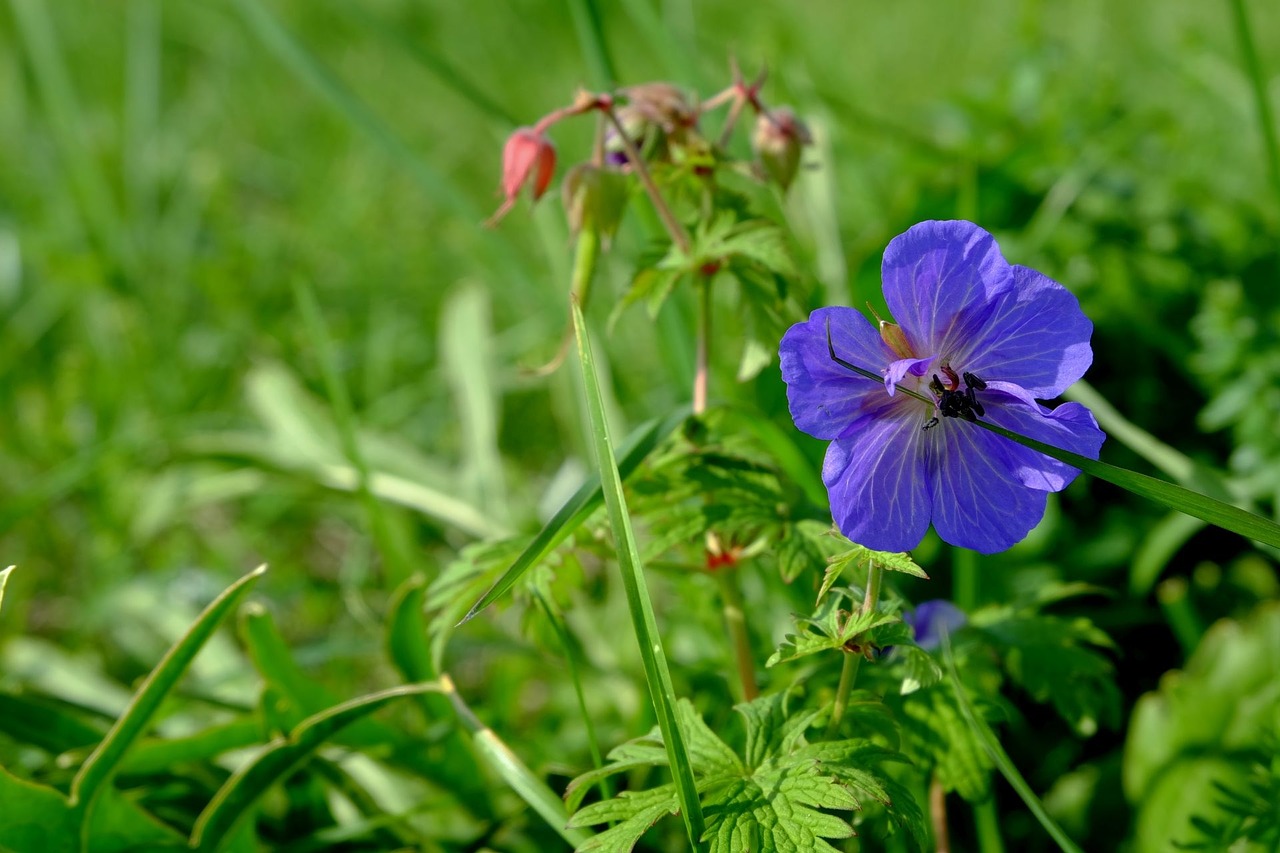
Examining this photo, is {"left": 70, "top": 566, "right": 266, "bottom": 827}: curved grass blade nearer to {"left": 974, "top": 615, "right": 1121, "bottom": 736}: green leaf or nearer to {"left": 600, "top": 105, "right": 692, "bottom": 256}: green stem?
{"left": 600, "top": 105, "right": 692, "bottom": 256}: green stem

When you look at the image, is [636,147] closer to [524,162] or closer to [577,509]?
[524,162]

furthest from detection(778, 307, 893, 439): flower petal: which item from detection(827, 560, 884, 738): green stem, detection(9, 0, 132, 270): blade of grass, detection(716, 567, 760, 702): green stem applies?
detection(9, 0, 132, 270): blade of grass

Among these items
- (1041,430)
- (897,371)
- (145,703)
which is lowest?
(145,703)

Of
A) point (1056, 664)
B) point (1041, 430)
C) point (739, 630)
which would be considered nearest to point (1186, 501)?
point (1041, 430)

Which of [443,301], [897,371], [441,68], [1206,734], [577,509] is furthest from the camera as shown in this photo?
[443,301]

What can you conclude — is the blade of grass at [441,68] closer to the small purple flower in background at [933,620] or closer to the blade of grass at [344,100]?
the blade of grass at [344,100]

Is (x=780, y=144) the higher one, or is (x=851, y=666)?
(x=780, y=144)

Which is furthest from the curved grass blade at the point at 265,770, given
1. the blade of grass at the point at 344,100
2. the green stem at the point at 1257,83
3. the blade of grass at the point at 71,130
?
the blade of grass at the point at 71,130
